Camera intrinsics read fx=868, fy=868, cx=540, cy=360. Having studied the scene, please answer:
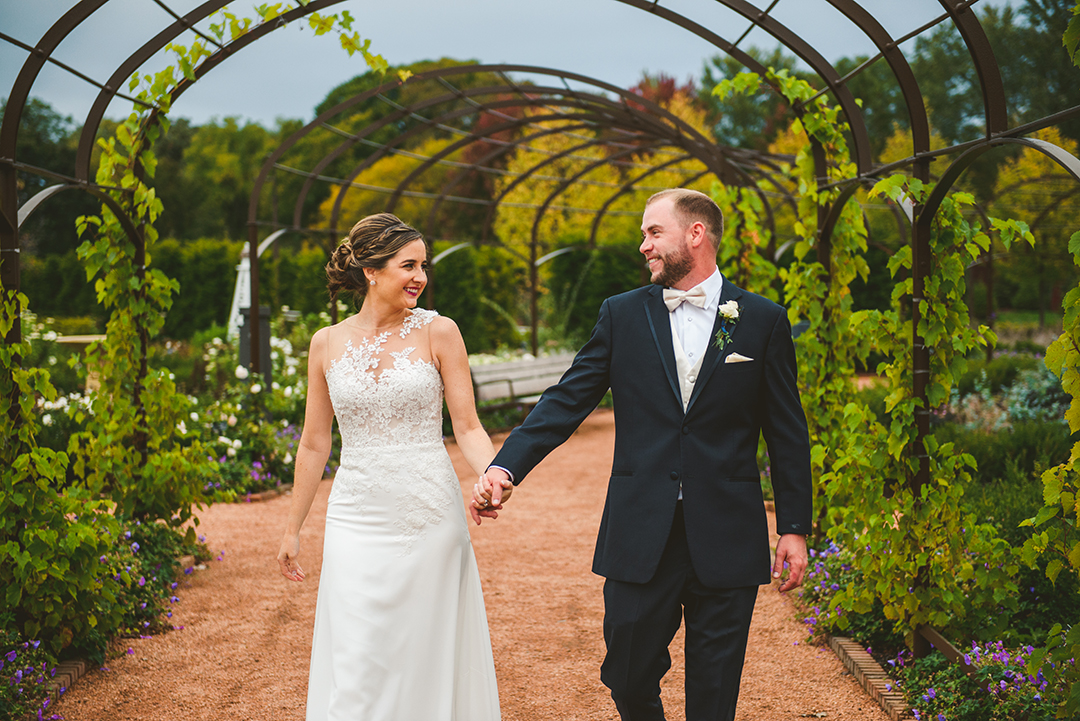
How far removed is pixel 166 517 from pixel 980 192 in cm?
2516

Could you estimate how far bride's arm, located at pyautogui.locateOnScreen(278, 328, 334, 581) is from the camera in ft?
8.71

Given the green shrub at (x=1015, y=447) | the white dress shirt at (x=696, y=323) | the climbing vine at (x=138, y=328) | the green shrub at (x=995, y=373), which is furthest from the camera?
the green shrub at (x=995, y=373)

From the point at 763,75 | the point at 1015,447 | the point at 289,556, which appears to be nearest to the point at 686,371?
the point at 289,556

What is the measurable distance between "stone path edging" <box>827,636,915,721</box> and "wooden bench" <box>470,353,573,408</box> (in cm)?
649

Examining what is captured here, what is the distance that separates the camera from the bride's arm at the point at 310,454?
2654 millimetres

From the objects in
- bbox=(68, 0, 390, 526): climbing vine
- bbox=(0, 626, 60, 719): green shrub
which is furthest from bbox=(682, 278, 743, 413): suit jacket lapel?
bbox=(68, 0, 390, 526): climbing vine

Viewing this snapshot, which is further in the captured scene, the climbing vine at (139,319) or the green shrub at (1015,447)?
the green shrub at (1015,447)

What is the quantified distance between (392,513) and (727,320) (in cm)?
112

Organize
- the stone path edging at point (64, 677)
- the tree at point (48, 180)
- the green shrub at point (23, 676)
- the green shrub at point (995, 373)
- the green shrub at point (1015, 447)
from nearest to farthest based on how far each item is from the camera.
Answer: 1. the green shrub at point (23, 676)
2. the stone path edging at point (64, 677)
3. the green shrub at point (1015, 447)
4. the green shrub at point (995, 373)
5. the tree at point (48, 180)

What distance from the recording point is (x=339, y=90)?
31.9m

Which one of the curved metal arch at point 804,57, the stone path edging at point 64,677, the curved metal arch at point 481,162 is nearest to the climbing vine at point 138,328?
the stone path edging at point 64,677

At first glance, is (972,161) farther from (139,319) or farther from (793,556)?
(139,319)

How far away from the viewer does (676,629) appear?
2.34 m

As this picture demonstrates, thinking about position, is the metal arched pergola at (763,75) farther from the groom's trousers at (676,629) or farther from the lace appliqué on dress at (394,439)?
the lace appliqué on dress at (394,439)
